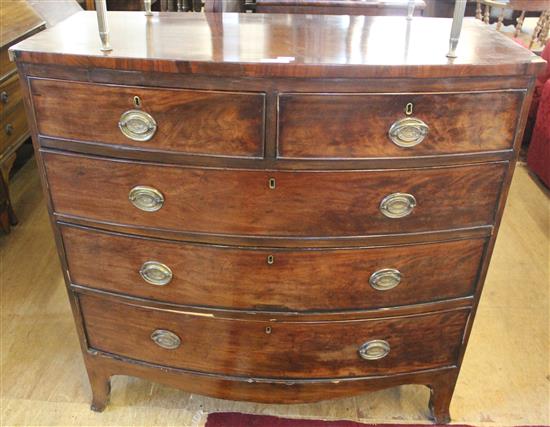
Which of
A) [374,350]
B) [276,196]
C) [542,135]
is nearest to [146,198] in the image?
[276,196]

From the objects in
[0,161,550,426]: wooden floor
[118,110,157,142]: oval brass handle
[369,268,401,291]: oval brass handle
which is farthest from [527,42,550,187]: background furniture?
A: [118,110,157,142]: oval brass handle

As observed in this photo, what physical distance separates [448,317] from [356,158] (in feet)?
1.70

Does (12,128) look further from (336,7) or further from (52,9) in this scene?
(336,7)

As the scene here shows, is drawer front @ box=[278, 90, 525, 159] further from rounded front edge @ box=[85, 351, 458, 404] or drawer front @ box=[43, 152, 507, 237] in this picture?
rounded front edge @ box=[85, 351, 458, 404]

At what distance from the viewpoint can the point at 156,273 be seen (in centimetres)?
126

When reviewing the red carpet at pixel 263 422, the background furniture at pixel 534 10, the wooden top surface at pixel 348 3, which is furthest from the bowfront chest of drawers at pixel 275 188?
the background furniture at pixel 534 10

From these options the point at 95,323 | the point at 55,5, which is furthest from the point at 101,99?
the point at 55,5

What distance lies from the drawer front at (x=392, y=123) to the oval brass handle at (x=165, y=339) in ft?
1.85

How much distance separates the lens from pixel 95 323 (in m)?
1.40

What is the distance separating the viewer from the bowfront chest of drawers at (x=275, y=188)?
102 cm

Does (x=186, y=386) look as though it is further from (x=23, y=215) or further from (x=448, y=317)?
(x=23, y=215)

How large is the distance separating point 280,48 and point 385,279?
55 centimetres

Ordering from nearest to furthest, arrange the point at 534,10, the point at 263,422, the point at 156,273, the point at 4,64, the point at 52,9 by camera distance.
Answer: the point at 156,273 → the point at 263,422 → the point at 4,64 → the point at 52,9 → the point at 534,10

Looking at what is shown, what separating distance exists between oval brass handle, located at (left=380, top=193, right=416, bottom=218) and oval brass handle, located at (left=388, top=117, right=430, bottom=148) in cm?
12
